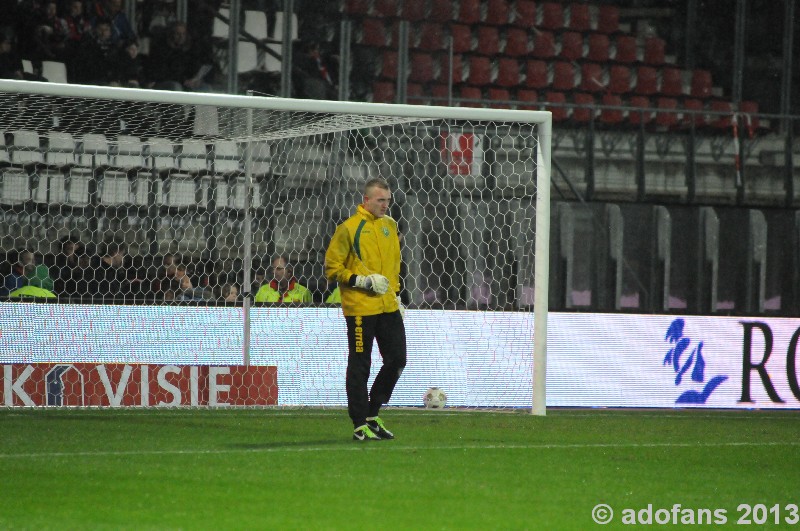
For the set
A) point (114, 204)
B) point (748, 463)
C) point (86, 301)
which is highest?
point (114, 204)

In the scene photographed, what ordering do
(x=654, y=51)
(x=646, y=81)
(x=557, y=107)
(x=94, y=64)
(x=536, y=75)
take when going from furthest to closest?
(x=654, y=51), (x=646, y=81), (x=536, y=75), (x=557, y=107), (x=94, y=64)

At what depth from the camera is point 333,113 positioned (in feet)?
36.4

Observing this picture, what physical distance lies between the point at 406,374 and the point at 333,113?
8.73ft

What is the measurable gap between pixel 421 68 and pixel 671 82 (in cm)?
522

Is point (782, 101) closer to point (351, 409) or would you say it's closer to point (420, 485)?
point (351, 409)

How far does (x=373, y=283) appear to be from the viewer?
8.26 metres

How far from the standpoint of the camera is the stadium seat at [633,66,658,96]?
63.4ft

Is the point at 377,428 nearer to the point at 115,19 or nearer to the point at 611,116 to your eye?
the point at 115,19

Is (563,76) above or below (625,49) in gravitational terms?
below

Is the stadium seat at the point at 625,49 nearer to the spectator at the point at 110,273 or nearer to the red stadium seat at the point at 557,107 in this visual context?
the red stadium seat at the point at 557,107

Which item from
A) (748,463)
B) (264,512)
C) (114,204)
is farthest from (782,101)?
(264,512)

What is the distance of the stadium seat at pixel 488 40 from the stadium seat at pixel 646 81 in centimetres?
228

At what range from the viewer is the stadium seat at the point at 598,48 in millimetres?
19391

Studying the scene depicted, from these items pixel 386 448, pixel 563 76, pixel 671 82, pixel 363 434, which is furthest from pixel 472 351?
pixel 671 82
